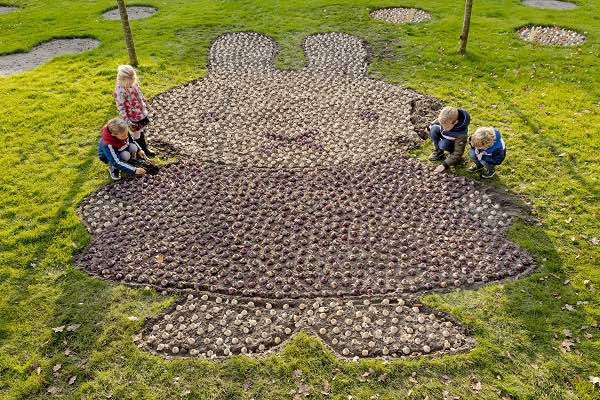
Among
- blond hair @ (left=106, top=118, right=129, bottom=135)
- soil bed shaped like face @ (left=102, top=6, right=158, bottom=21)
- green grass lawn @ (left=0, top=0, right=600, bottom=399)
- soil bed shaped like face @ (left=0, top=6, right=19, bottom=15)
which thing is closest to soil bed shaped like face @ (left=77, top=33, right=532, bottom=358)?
green grass lawn @ (left=0, top=0, right=600, bottom=399)

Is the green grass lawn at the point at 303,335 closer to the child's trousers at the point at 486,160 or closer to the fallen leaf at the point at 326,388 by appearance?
the fallen leaf at the point at 326,388

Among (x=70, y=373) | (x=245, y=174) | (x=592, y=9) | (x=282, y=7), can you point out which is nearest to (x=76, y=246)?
(x=70, y=373)

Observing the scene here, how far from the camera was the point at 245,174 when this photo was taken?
505 inches

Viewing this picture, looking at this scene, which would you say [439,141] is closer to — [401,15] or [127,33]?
[127,33]

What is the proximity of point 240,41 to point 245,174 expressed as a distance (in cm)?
1079

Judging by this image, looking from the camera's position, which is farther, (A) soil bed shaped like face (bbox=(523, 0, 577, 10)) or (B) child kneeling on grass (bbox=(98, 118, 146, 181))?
(A) soil bed shaped like face (bbox=(523, 0, 577, 10))

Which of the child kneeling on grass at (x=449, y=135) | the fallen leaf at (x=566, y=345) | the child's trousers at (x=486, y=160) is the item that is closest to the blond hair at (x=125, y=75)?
the child kneeling on grass at (x=449, y=135)

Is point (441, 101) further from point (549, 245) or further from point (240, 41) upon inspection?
point (240, 41)

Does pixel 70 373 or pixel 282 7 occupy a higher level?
pixel 282 7

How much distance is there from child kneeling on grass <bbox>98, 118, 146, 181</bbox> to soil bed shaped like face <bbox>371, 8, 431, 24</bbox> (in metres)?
15.9

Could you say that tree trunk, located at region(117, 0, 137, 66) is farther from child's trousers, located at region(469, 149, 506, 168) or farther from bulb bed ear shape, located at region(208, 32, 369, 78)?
child's trousers, located at region(469, 149, 506, 168)

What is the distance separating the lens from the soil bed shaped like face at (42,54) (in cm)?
1944

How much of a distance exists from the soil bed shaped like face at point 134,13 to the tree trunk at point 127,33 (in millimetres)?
7379

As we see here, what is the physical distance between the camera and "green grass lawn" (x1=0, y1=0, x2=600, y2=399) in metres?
8.15
